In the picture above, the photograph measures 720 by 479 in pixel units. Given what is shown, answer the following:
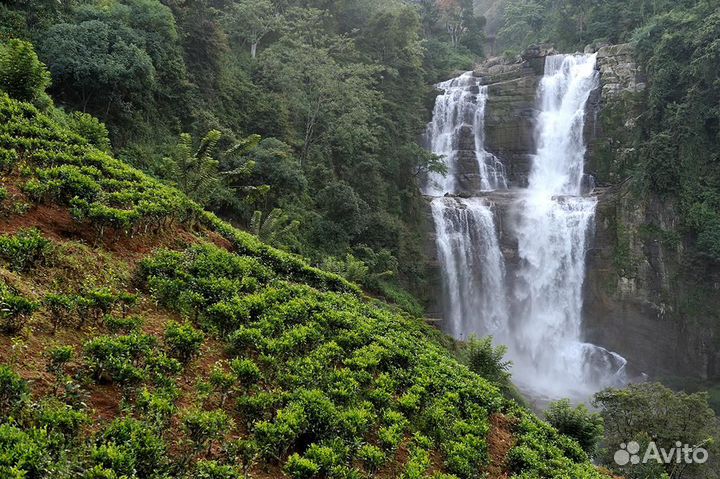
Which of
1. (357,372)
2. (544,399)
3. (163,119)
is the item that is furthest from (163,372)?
(544,399)

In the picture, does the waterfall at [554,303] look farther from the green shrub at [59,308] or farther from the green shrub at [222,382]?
the green shrub at [59,308]

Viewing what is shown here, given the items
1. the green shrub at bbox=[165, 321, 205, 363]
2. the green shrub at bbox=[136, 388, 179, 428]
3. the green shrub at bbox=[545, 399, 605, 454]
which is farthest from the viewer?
the green shrub at bbox=[545, 399, 605, 454]

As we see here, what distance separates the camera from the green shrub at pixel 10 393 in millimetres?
3514

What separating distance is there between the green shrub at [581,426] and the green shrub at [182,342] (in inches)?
305

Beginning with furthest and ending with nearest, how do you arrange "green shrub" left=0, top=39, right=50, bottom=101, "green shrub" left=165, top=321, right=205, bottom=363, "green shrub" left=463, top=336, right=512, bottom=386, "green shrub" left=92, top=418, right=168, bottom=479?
"green shrub" left=463, top=336, right=512, bottom=386
"green shrub" left=0, top=39, right=50, bottom=101
"green shrub" left=165, top=321, right=205, bottom=363
"green shrub" left=92, top=418, right=168, bottom=479

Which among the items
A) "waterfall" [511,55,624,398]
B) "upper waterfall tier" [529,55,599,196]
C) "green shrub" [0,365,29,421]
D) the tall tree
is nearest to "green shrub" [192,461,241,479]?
"green shrub" [0,365,29,421]

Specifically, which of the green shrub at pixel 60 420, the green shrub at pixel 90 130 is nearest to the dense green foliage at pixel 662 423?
the green shrub at pixel 60 420

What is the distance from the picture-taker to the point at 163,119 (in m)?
18.0

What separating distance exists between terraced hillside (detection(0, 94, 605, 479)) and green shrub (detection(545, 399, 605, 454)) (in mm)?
1652

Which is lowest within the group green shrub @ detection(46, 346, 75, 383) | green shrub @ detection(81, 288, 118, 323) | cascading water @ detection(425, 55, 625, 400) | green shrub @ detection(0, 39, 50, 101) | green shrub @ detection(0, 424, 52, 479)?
green shrub @ detection(0, 424, 52, 479)

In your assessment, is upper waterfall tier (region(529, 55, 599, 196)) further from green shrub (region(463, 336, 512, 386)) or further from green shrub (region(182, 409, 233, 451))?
green shrub (region(182, 409, 233, 451))

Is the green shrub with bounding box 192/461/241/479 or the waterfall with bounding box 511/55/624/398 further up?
the waterfall with bounding box 511/55/624/398

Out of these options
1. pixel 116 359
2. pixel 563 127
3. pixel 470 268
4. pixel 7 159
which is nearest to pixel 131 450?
pixel 116 359

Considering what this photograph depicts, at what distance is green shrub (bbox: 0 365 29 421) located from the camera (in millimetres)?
3514
